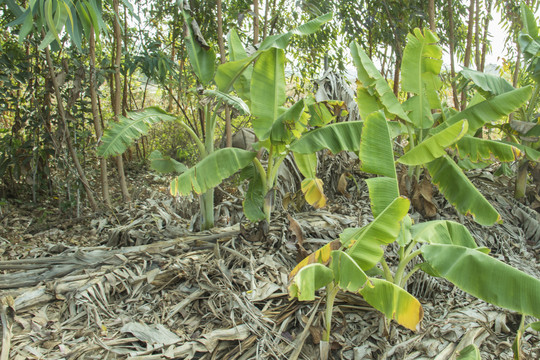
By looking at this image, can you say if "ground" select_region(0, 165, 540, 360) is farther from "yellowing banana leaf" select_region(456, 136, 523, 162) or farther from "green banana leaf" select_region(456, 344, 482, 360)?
"yellowing banana leaf" select_region(456, 136, 523, 162)

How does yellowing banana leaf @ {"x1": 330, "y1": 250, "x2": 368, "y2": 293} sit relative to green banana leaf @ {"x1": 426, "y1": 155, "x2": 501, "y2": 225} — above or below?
below

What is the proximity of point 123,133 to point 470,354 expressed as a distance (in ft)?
9.97

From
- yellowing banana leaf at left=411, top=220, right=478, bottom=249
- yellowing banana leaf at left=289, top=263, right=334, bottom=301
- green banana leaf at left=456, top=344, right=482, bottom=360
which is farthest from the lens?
yellowing banana leaf at left=411, top=220, right=478, bottom=249

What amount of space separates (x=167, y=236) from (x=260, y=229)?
3.39 ft

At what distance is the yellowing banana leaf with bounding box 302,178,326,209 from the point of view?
3801 millimetres

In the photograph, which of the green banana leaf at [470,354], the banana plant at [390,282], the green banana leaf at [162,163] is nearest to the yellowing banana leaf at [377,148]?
the banana plant at [390,282]

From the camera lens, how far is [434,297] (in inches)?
141

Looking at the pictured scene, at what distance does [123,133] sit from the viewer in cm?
342

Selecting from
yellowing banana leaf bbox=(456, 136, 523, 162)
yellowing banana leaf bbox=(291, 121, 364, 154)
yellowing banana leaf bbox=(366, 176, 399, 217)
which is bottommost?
yellowing banana leaf bbox=(366, 176, 399, 217)

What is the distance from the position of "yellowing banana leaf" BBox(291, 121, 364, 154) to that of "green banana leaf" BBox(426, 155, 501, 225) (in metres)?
0.95

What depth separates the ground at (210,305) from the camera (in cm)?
285

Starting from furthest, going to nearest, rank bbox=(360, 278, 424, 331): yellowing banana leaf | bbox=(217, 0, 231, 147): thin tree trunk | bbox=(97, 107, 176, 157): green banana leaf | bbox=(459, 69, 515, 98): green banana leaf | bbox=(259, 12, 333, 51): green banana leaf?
bbox=(217, 0, 231, 147): thin tree trunk → bbox=(459, 69, 515, 98): green banana leaf → bbox=(259, 12, 333, 51): green banana leaf → bbox=(97, 107, 176, 157): green banana leaf → bbox=(360, 278, 424, 331): yellowing banana leaf

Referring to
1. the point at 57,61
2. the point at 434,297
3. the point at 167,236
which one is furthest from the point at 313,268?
the point at 57,61

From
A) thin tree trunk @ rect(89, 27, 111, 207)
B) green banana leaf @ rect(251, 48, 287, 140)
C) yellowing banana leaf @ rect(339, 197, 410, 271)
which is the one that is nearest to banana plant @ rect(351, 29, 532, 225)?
green banana leaf @ rect(251, 48, 287, 140)
